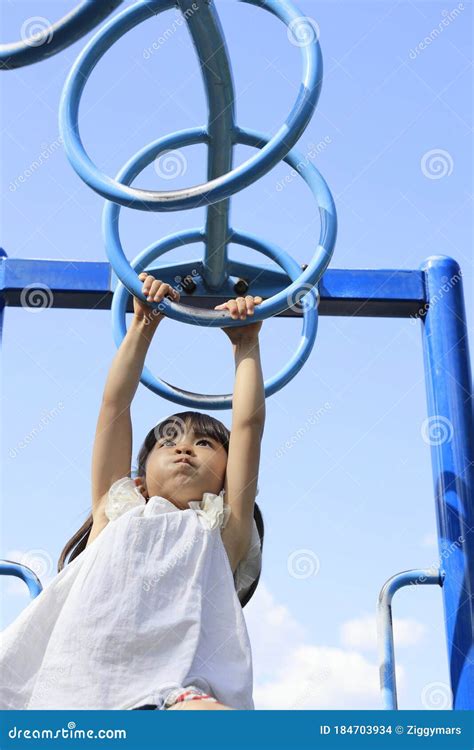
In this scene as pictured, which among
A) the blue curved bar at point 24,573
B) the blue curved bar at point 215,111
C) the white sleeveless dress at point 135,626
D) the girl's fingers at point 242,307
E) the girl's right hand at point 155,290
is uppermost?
the blue curved bar at point 215,111

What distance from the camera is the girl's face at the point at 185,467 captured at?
2.15 m

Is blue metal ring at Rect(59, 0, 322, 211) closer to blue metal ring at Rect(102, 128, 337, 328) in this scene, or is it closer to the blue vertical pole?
blue metal ring at Rect(102, 128, 337, 328)

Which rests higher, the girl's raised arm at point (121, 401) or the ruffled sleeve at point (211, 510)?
the girl's raised arm at point (121, 401)

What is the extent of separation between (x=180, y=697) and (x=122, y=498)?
0.53m

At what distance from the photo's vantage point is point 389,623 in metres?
2.31

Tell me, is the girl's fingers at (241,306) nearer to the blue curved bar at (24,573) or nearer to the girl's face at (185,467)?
the girl's face at (185,467)

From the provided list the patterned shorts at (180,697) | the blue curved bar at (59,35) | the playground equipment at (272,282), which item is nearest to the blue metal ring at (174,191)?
the playground equipment at (272,282)

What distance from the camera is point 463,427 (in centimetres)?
246

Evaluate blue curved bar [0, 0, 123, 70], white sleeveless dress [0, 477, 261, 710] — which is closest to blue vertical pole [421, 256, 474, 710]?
white sleeveless dress [0, 477, 261, 710]

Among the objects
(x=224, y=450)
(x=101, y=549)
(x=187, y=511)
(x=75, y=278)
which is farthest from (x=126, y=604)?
(x=75, y=278)

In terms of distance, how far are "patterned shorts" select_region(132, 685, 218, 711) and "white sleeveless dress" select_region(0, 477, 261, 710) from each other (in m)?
0.01

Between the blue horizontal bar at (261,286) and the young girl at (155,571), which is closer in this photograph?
the young girl at (155,571)

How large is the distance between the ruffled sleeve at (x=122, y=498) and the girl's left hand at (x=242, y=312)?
0.41 metres

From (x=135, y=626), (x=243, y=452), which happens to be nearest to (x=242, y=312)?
(x=243, y=452)
